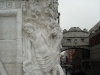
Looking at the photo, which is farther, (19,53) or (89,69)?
(89,69)

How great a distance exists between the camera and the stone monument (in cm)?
451

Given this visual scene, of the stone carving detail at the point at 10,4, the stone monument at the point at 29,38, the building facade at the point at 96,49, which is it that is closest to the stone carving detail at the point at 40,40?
the stone monument at the point at 29,38

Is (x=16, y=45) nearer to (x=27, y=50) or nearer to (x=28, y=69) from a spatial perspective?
(x=27, y=50)

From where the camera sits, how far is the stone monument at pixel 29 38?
451 cm

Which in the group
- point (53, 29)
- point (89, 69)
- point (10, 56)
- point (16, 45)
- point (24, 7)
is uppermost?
point (24, 7)

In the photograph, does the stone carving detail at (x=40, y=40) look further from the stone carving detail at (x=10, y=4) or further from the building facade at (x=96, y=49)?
the building facade at (x=96, y=49)

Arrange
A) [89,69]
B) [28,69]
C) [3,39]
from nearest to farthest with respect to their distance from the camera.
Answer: [28,69]
[3,39]
[89,69]

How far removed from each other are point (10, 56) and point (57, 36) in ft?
4.29

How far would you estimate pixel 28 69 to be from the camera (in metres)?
4.44

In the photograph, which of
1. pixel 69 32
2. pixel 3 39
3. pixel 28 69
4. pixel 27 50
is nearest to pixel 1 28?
pixel 3 39

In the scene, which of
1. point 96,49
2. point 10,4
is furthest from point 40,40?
point 96,49

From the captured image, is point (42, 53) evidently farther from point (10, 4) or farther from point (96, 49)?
point (96, 49)

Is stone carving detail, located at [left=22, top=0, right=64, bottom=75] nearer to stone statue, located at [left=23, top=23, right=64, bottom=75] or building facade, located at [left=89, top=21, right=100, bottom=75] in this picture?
stone statue, located at [left=23, top=23, right=64, bottom=75]

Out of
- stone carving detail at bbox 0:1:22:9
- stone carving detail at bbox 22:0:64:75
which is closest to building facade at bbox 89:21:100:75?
stone carving detail at bbox 22:0:64:75
